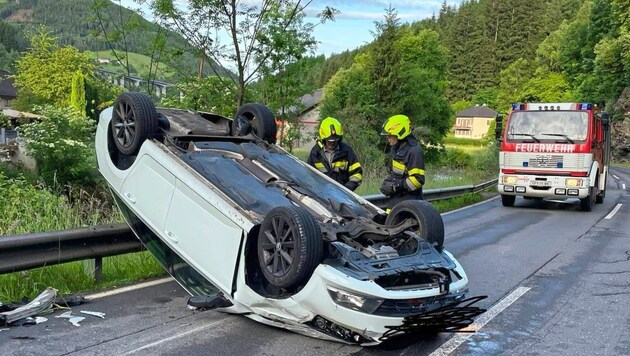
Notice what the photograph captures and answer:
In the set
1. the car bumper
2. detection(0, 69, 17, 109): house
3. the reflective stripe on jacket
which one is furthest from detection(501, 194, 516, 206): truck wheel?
detection(0, 69, 17, 109): house

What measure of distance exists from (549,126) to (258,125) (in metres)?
9.36

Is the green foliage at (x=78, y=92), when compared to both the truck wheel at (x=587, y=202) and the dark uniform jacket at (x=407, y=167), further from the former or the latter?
the dark uniform jacket at (x=407, y=167)

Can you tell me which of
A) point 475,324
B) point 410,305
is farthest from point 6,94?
point 410,305

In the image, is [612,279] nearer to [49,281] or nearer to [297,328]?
[297,328]

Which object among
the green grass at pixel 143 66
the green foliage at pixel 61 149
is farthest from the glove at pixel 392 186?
the green foliage at pixel 61 149

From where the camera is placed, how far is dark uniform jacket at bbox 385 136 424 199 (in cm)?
636

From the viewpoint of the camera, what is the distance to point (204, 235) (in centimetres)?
470

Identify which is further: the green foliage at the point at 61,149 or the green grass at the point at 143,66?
the green foliage at the point at 61,149

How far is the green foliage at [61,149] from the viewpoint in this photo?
23047 millimetres

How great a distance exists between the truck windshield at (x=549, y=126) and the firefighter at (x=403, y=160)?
8184 mm

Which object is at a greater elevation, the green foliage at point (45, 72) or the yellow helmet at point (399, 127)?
the green foliage at point (45, 72)

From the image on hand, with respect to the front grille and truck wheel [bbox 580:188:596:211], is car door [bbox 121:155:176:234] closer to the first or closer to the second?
the front grille

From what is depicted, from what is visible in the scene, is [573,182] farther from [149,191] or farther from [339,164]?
[149,191]

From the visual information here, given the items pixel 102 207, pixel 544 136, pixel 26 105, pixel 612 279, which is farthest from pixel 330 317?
pixel 26 105
